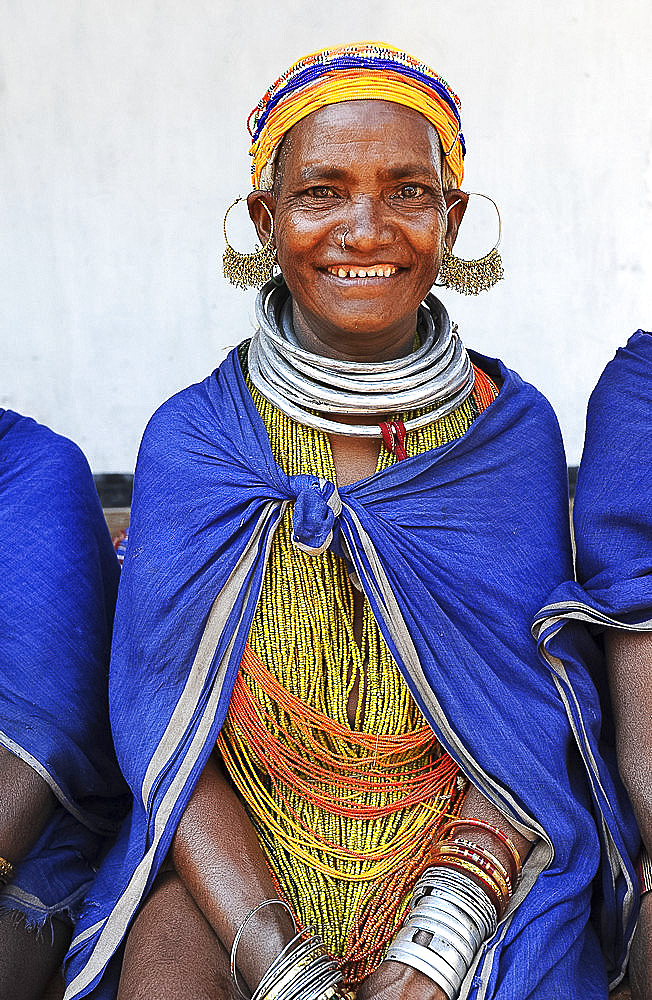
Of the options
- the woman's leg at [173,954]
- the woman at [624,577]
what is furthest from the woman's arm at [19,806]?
the woman at [624,577]

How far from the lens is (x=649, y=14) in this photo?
3908 millimetres

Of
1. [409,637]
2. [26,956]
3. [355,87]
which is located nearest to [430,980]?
[409,637]

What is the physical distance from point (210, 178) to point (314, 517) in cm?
249

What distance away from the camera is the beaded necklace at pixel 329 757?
188cm

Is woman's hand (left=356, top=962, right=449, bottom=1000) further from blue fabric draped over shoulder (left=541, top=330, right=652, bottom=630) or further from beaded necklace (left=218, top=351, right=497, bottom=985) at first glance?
blue fabric draped over shoulder (left=541, top=330, right=652, bottom=630)

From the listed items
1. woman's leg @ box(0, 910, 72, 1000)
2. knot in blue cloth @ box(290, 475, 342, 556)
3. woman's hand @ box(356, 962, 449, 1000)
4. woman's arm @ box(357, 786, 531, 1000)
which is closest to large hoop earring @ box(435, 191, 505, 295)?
knot in blue cloth @ box(290, 475, 342, 556)

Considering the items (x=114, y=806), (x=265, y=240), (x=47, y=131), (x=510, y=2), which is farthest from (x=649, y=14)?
(x=114, y=806)

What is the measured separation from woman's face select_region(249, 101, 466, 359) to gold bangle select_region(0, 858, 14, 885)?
1.01 m

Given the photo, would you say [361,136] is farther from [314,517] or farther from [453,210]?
[314,517]

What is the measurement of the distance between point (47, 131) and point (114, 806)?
255cm

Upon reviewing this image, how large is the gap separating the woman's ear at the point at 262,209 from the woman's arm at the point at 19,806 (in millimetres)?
996

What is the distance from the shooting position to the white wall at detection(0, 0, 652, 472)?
393 cm

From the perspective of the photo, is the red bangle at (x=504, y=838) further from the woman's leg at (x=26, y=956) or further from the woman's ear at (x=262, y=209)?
the woman's ear at (x=262, y=209)

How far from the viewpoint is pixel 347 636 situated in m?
1.95
